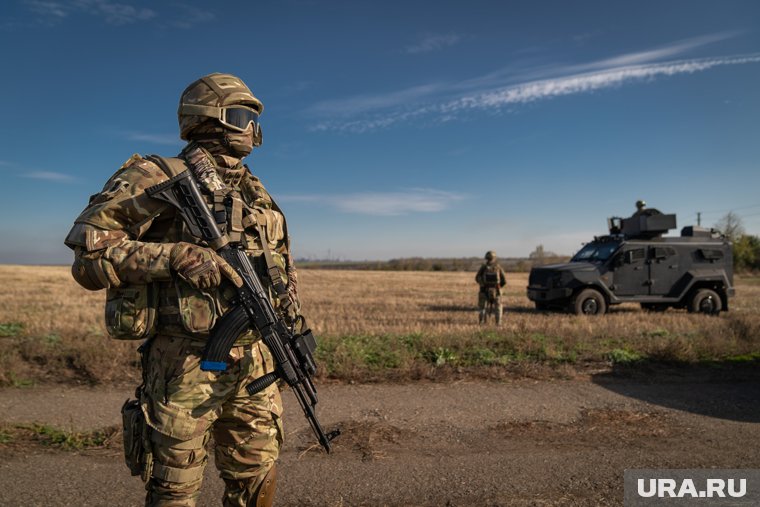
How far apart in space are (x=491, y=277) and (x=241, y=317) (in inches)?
372

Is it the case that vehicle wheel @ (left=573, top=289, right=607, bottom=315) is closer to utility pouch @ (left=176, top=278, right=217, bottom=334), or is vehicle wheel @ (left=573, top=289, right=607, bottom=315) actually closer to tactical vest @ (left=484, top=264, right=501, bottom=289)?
tactical vest @ (left=484, top=264, right=501, bottom=289)

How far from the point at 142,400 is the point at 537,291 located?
1289cm

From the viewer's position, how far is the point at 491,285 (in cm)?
1135

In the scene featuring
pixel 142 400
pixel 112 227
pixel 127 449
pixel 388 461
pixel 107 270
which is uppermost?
pixel 112 227

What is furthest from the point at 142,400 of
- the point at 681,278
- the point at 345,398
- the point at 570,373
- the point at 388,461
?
the point at 681,278

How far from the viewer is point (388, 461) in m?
3.76

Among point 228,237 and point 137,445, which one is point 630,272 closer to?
point 228,237

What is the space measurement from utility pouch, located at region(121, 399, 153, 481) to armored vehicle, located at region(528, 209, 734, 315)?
1249 centimetres

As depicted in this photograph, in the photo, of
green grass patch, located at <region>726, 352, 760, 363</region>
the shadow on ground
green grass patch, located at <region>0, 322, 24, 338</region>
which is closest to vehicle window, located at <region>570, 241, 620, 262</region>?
green grass patch, located at <region>726, 352, 760, 363</region>

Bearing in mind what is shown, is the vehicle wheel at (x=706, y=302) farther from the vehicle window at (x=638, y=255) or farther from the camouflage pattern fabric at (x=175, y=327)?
the camouflage pattern fabric at (x=175, y=327)

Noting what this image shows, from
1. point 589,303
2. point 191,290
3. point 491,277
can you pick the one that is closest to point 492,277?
point 491,277

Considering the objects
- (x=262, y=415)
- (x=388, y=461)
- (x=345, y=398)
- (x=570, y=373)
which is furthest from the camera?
(x=570, y=373)

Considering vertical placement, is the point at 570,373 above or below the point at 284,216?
below

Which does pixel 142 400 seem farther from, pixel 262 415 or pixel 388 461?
pixel 388 461
